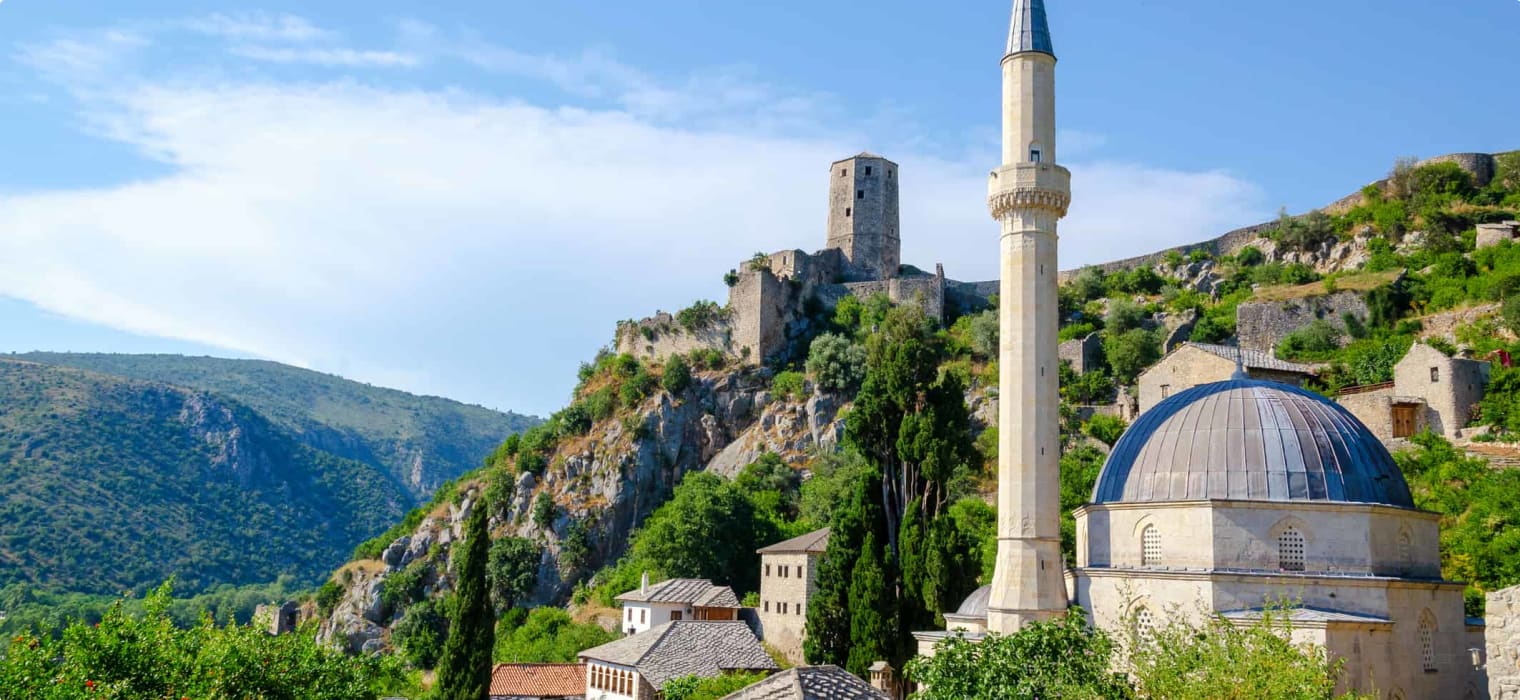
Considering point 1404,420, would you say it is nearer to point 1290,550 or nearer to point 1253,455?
point 1253,455

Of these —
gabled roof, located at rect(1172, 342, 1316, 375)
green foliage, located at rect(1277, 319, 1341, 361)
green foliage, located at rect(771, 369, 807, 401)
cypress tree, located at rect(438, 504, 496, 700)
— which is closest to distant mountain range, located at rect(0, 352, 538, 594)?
green foliage, located at rect(771, 369, 807, 401)

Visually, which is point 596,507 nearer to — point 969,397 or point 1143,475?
point 969,397

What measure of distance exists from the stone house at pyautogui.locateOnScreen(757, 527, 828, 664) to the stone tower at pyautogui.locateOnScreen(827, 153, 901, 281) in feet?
89.9

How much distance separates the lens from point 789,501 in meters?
53.0

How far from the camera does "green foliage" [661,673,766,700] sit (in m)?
30.4

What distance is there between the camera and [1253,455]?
23.3 metres

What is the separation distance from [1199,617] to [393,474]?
147 metres

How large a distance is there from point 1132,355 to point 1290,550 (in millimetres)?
29950

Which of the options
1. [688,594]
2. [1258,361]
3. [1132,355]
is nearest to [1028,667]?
[688,594]

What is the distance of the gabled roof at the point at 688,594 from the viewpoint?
42.0 m

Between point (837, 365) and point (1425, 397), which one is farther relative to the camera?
point (837, 365)

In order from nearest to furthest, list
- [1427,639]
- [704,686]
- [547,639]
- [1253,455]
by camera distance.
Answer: [1427,639] → [1253,455] → [704,686] → [547,639]

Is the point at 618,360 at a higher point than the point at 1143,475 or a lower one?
higher

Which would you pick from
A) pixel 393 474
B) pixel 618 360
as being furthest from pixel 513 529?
pixel 393 474
